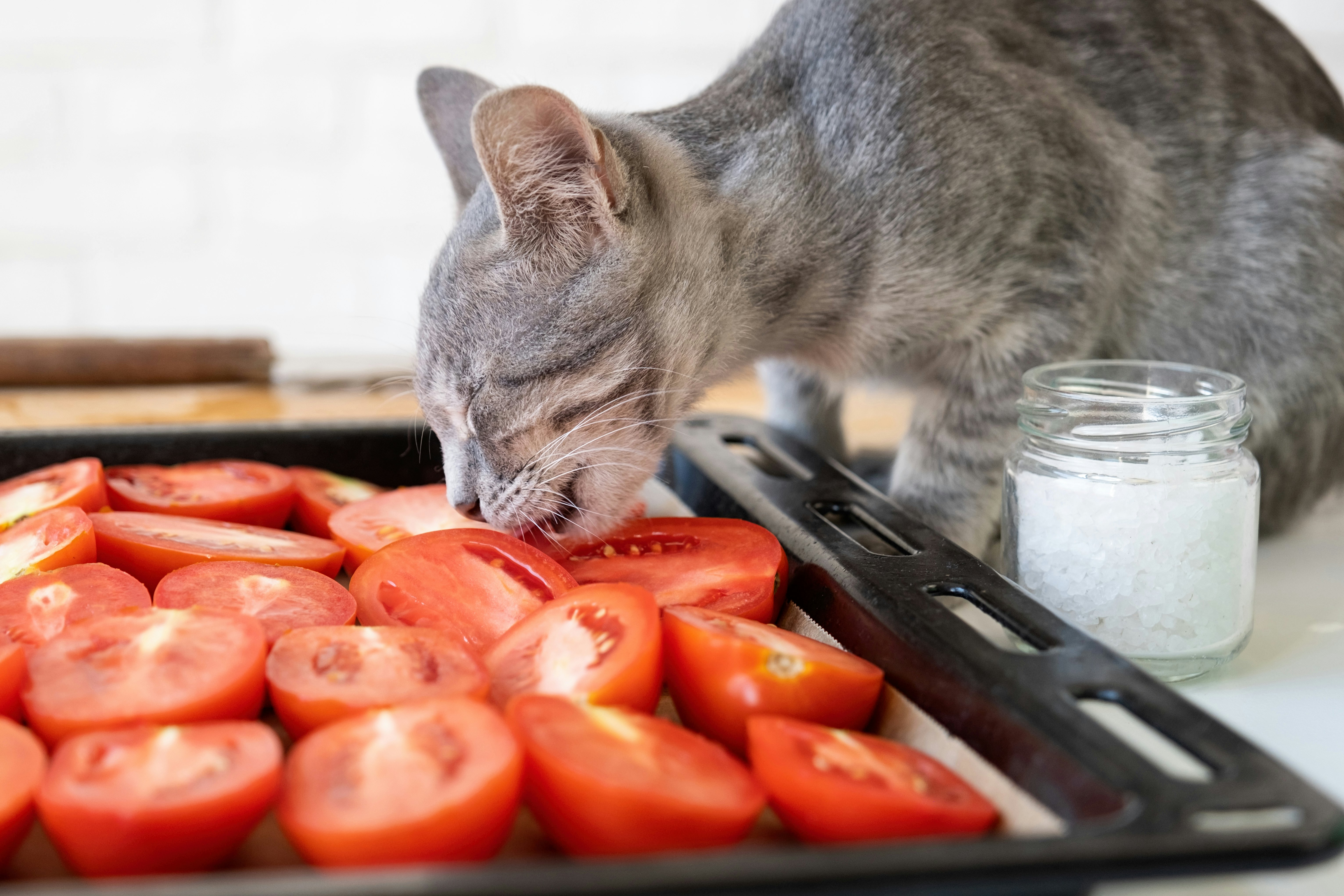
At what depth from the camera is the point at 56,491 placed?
1182mm

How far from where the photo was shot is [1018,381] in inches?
52.9

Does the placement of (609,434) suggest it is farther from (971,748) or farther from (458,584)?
(971,748)

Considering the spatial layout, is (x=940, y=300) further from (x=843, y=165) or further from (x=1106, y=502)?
(x=1106, y=502)

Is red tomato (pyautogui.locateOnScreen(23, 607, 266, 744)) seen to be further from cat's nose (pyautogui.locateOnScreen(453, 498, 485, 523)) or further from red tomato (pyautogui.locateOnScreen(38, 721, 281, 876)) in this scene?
cat's nose (pyautogui.locateOnScreen(453, 498, 485, 523))

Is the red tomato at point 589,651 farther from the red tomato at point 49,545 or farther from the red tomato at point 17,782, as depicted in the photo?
the red tomato at point 49,545

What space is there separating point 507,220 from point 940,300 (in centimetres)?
51

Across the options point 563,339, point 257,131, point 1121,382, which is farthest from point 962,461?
point 257,131

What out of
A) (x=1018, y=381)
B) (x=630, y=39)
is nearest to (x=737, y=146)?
(x=1018, y=381)

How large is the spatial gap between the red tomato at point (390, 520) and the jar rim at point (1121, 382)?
0.56m

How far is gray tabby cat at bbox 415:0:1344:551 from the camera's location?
1119 millimetres

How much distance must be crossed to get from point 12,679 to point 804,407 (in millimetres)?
1107

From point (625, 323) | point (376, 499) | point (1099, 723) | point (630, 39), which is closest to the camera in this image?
point (1099, 723)

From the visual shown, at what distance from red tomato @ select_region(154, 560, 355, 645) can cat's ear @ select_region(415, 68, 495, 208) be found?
0.53 meters

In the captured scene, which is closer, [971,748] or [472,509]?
[971,748]
